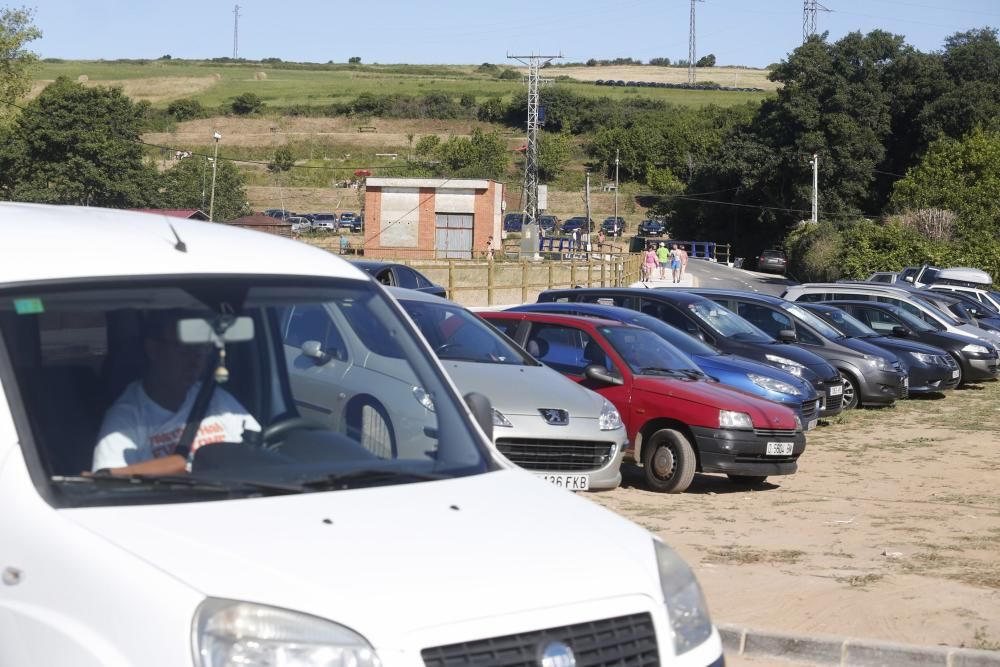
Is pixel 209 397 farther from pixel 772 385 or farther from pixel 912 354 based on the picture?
pixel 912 354

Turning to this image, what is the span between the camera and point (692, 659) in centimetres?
A: 367

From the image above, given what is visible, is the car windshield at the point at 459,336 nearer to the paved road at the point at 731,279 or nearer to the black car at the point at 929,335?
the black car at the point at 929,335

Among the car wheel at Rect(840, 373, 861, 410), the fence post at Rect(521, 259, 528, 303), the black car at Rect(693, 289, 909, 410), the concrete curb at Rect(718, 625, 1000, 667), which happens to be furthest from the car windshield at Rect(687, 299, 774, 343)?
the fence post at Rect(521, 259, 528, 303)

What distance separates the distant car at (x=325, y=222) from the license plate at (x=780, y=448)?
69921 millimetres

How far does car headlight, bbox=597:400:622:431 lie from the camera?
1027cm

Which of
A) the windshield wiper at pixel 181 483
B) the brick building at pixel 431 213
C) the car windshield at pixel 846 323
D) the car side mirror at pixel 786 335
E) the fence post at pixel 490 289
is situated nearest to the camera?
the windshield wiper at pixel 181 483

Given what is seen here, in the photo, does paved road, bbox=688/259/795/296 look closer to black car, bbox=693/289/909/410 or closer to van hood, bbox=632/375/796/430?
black car, bbox=693/289/909/410

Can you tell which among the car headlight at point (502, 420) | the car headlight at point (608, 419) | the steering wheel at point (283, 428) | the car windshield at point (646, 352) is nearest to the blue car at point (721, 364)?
the car windshield at point (646, 352)

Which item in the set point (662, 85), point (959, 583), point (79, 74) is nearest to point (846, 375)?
point (959, 583)

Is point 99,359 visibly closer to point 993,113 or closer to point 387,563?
point 387,563

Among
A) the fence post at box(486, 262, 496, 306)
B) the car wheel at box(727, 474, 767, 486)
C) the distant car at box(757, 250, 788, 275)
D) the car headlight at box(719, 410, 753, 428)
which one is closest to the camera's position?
the car headlight at box(719, 410, 753, 428)

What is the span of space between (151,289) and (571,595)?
5.48 feet

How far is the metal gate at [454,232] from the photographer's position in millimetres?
64875

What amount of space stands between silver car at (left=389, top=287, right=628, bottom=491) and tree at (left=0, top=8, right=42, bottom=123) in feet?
144
